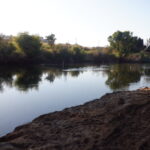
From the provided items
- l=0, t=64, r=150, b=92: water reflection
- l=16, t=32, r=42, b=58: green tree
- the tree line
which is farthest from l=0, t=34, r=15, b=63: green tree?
l=0, t=64, r=150, b=92: water reflection

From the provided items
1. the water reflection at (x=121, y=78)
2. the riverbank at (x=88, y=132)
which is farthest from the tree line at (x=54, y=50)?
the riverbank at (x=88, y=132)

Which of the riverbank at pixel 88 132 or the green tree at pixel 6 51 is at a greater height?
the green tree at pixel 6 51

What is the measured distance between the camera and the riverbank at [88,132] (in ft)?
21.6

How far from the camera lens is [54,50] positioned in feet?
200

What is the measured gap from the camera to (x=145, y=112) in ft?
31.0

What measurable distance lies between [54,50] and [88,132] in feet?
177

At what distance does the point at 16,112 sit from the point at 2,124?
2.10m

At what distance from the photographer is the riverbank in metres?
6.59

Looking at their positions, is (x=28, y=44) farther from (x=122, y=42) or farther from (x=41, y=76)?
(x=122, y=42)

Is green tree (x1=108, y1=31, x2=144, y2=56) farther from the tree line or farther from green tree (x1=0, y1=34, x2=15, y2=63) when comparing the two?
green tree (x1=0, y1=34, x2=15, y2=63)

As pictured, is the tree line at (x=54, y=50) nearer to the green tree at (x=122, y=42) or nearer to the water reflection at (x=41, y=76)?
the green tree at (x=122, y=42)

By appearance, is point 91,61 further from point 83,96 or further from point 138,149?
point 138,149

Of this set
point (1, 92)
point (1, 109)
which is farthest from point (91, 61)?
point (1, 109)

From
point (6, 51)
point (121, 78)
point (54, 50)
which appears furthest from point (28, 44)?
point (121, 78)
